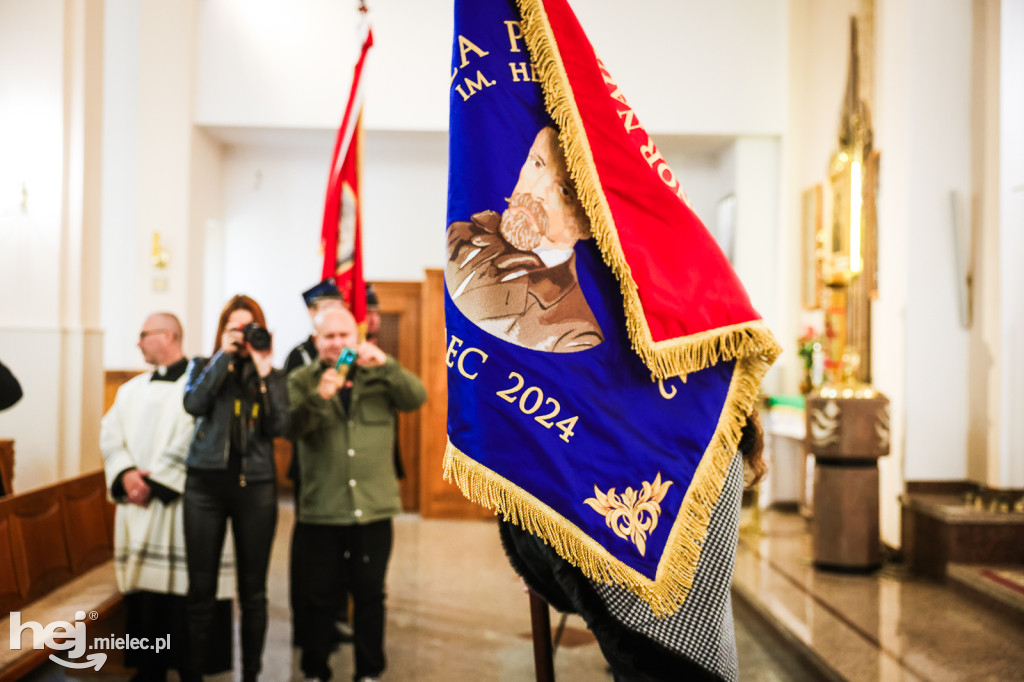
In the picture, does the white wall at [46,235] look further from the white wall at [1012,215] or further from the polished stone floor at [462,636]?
the white wall at [1012,215]

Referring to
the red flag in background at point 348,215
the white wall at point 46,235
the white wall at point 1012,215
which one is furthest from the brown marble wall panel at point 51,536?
the white wall at point 1012,215

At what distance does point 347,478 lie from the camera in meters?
3.16

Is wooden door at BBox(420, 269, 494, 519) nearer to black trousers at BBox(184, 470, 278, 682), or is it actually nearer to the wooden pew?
the wooden pew

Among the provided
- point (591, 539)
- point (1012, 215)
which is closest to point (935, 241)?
point (1012, 215)

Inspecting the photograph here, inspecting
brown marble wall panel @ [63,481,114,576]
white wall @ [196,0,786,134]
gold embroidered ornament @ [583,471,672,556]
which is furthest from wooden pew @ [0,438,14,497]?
white wall @ [196,0,786,134]

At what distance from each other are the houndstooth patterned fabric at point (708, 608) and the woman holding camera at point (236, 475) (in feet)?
6.82

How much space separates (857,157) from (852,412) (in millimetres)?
2032

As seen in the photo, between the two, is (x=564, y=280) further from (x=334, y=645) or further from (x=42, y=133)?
(x=42, y=133)

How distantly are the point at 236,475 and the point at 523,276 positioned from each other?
216 centimetres

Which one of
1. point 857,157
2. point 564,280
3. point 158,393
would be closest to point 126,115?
point 158,393

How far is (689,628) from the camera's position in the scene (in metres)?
1.24

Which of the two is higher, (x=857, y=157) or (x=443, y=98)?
(x=443, y=98)

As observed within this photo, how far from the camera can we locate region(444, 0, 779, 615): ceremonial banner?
1.22 meters

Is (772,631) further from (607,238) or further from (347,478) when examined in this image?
(607,238)
